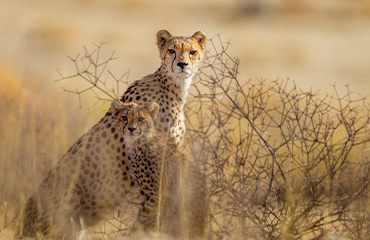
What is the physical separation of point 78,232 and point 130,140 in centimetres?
77

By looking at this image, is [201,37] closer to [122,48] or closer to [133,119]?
[133,119]

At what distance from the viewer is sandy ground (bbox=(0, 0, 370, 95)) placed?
14.1 m

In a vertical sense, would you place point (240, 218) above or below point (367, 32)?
below

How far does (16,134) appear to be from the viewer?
20.2 ft

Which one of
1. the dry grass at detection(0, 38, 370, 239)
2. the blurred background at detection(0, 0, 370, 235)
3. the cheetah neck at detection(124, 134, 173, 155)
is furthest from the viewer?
the blurred background at detection(0, 0, 370, 235)

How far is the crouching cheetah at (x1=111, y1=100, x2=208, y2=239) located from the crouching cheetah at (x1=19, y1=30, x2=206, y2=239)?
7.2 inches

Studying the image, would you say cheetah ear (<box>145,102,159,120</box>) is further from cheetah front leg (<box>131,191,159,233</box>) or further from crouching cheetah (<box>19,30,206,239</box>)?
cheetah front leg (<box>131,191,159,233</box>)

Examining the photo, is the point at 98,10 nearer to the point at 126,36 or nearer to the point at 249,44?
the point at 126,36

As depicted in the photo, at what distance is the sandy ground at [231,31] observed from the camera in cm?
1414

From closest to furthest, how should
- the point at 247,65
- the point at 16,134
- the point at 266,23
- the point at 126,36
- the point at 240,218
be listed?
the point at 240,218 < the point at 16,134 < the point at 247,65 < the point at 126,36 < the point at 266,23

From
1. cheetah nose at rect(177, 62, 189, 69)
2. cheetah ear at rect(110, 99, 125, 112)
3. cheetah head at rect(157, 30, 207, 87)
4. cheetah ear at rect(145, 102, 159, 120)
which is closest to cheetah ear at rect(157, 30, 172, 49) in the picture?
cheetah head at rect(157, 30, 207, 87)

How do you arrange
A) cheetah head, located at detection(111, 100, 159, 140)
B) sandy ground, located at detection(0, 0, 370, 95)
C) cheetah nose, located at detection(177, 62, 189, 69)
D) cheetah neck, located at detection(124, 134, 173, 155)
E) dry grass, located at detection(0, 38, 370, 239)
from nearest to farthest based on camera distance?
dry grass, located at detection(0, 38, 370, 239)
cheetah head, located at detection(111, 100, 159, 140)
cheetah neck, located at detection(124, 134, 173, 155)
cheetah nose, located at detection(177, 62, 189, 69)
sandy ground, located at detection(0, 0, 370, 95)

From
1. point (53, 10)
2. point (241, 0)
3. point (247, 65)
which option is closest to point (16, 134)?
point (247, 65)

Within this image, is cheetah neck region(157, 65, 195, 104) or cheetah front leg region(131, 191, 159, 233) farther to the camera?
cheetah neck region(157, 65, 195, 104)
